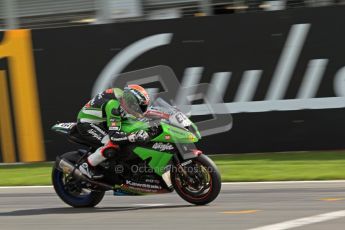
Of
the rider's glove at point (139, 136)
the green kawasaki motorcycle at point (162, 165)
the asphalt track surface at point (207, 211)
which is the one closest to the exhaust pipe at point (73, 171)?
the green kawasaki motorcycle at point (162, 165)

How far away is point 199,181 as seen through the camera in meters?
9.24

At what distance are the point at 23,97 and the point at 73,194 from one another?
22.8 feet

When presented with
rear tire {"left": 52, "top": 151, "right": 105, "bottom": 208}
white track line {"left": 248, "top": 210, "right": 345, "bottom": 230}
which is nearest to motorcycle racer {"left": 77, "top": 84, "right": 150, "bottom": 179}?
rear tire {"left": 52, "top": 151, "right": 105, "bottom": 208}

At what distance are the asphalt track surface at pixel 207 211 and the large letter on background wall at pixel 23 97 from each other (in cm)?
475

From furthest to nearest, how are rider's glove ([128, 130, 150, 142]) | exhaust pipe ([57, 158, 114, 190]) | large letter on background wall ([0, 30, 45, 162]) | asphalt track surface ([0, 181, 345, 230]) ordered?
large letter on background wall ([0, 30, 45, 162]) < exhaust pipe ([57, 158, 114, 190]) < rider's glove ([128, 130, 150, 142]) < asphalt track surface ([0, 181, 345, 230])

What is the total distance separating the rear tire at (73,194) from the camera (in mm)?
9969

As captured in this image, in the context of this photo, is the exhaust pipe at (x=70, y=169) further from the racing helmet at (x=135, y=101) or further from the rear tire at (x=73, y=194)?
the racing helmet at (x=135, y=101)

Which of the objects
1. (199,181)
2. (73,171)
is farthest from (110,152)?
(199,181)

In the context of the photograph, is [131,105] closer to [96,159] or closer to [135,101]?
[135,101]

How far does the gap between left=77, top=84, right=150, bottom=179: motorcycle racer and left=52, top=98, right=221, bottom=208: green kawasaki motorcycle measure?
3.4 inches

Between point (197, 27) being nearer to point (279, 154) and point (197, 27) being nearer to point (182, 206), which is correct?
point (279, 154)

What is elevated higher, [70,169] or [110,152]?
[110,152]

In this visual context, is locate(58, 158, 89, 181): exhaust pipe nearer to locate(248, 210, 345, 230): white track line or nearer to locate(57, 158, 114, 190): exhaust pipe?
locate(57, 158, 114, 190): exhaust pipe

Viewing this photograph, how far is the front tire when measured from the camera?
358 inches
